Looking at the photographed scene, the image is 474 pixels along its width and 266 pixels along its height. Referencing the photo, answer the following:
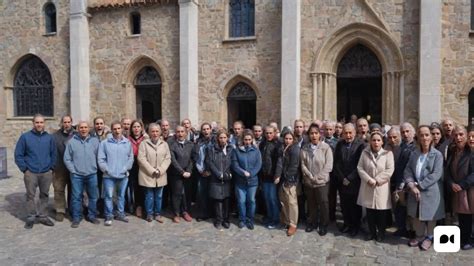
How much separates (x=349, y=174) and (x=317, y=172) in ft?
1.57

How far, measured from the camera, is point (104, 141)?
6539 mm

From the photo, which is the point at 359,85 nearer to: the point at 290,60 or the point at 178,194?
the point at 290,60

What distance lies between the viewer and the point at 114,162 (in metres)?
6.53

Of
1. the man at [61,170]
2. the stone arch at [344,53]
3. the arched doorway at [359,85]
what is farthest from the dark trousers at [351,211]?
the arched doorway at [359,85]

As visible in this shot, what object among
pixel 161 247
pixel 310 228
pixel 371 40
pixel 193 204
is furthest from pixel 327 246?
pixel 371 40

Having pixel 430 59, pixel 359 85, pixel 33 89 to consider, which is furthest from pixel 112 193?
pixel 33 89

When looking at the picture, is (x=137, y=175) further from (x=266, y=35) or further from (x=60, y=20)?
(x=60, y=20)

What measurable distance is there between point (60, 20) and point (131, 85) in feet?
13.7

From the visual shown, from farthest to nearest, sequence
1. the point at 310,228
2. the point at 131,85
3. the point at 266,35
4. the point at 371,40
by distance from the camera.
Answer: the point at 131,85, the point at 266,35, the point at 371,40, the point at 310,228

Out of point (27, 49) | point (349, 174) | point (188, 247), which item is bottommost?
point (188, 247)

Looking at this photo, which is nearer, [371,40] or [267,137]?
[267,137]

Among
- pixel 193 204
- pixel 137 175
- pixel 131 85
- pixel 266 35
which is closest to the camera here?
pixel 137 175

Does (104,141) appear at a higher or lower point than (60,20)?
lower

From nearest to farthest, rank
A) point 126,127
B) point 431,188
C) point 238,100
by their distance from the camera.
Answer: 1. point 431,188
2. point 126,127
3. point 238,100
